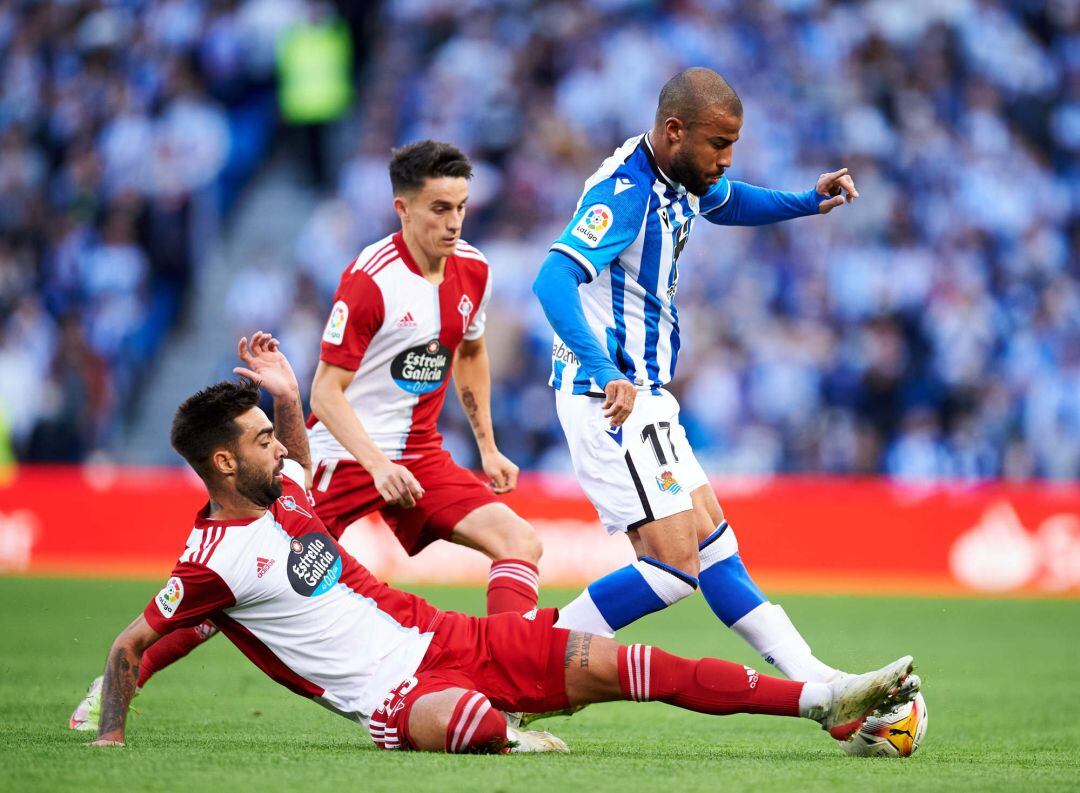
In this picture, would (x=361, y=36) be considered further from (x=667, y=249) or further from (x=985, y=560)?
(x=667, y=249)

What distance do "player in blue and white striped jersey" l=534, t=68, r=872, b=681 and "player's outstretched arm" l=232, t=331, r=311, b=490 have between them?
988 mm

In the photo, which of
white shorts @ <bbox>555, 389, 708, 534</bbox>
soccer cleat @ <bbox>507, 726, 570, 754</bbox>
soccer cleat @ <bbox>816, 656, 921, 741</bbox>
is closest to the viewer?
soccer cleat @ <bbox>816, 656, 921, 741</bbox>

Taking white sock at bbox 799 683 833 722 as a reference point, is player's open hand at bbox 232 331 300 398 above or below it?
above

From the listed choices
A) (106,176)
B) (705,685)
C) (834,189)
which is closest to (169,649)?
(705,685)

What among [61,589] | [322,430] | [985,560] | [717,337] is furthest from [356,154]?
[322,430]

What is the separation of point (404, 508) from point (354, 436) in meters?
0.56

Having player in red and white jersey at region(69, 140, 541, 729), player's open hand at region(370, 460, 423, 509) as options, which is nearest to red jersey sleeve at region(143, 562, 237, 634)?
player's open hand at region(370, 460, 423, 509)

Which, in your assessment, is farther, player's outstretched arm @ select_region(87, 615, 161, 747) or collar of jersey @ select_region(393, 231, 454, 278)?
collar of jersey @ select_region(393, 231, 454, 278)

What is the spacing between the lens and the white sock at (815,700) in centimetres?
480

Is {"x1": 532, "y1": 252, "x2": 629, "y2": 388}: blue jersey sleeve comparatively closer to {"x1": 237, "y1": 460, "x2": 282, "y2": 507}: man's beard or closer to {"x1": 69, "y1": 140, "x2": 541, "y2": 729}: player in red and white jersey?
{"x1": 69, "y1": 140, "x2": 541, "y2": 729}: player in red and white jersey

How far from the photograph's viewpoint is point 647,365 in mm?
5664

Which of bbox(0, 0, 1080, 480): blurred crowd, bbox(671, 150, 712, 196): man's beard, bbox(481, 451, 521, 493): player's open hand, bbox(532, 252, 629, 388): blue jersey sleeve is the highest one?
bbox(0, 0, 1080, 480): blurred crowd

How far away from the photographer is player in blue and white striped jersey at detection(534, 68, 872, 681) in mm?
5340

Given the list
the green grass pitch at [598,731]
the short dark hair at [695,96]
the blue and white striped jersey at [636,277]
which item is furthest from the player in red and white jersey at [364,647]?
the short dark hair at [695,96]
